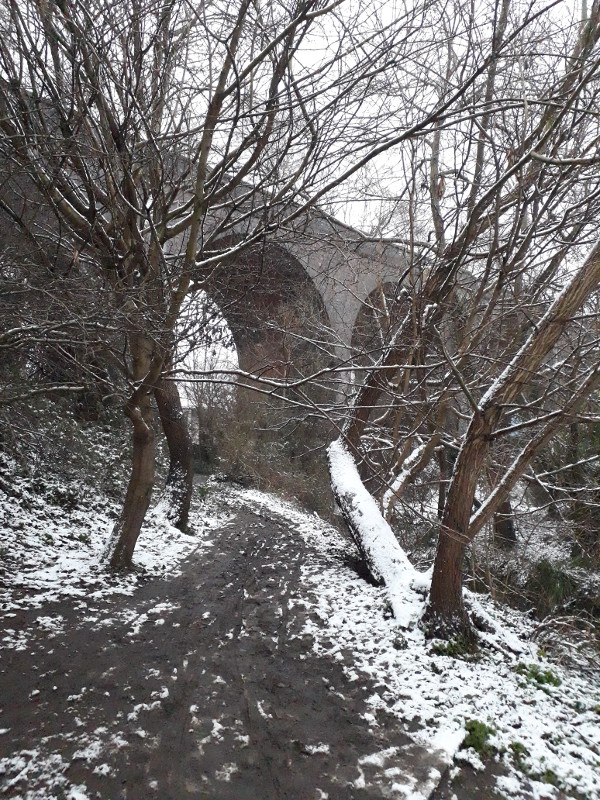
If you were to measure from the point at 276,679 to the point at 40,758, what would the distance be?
1.68 m

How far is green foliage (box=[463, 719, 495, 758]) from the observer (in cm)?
302

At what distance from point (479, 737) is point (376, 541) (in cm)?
307

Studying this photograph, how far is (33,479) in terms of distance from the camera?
7.33 meters

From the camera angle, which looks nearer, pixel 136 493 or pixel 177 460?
pixel 136 493

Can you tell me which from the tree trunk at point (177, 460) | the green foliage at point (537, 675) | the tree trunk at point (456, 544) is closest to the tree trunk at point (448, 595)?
the tree trunk at point (456, 544)

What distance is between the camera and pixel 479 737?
3.11m

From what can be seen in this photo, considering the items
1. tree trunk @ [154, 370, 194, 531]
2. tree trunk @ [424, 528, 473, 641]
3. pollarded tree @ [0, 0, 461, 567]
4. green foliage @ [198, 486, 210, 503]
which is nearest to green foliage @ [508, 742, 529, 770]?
tree trunk @ [424, 528, 473, 641]

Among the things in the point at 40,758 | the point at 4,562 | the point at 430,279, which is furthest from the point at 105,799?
the point at 430,279

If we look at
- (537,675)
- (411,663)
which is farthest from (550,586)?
(411,663)

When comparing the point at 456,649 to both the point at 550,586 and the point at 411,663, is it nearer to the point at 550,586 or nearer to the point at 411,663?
the point at 411,663

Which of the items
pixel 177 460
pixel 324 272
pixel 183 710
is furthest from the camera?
pixel 177 460

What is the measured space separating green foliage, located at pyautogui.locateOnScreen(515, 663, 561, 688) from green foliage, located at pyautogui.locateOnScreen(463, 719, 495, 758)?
988mm

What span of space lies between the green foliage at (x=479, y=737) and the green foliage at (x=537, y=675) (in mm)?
988

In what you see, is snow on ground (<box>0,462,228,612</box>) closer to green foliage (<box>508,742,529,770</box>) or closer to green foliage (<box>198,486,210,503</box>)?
green foliage (<box>198,486,210,503</box>)
